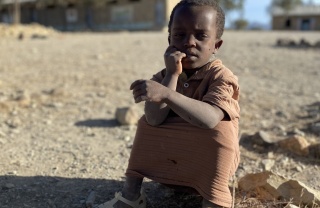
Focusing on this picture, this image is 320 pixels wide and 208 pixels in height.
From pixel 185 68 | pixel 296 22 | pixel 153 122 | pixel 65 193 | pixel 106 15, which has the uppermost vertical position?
pixel 185 68

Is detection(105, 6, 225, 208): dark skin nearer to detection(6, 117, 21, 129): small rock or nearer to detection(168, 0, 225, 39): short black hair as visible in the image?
detection(168, 0, 225, 39): short black hair

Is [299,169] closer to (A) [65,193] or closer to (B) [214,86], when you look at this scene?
(B) [214,86]

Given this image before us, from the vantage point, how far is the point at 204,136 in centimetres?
192

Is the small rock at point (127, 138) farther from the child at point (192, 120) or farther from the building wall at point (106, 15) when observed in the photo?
the building wall at point (106, 15)

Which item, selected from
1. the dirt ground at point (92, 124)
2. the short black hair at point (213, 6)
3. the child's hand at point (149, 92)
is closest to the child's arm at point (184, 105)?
the child's hand at point (149, 92)

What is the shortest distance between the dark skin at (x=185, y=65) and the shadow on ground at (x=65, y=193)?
524mm

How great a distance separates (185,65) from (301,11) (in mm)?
40858

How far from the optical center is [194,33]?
1.93 meters

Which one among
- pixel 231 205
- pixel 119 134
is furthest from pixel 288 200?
pixel 119 134

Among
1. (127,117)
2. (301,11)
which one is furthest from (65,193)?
(301,11)

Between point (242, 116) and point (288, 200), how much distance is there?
6.82 ft

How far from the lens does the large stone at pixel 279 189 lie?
2.15 meters

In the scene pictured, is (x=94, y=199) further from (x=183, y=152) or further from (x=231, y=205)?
(x=231, y=205)

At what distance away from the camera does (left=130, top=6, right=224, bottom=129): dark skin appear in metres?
1.75
